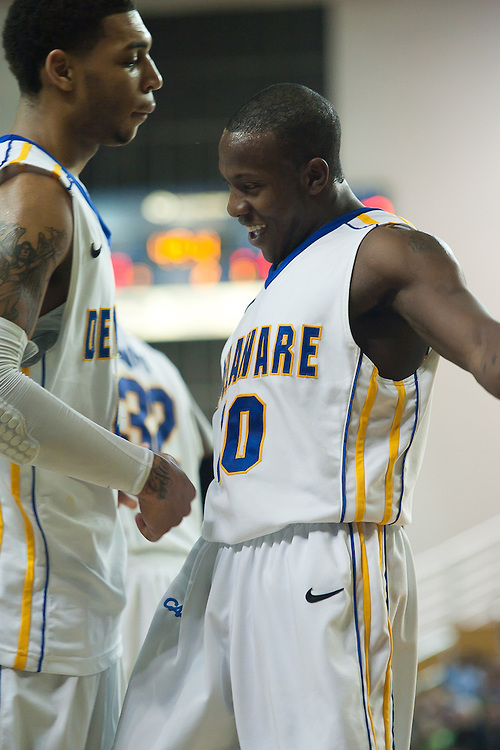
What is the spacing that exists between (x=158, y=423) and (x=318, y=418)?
137 cm

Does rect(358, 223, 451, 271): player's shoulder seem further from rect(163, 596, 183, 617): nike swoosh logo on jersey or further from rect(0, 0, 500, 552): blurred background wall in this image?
rect(0, 0, 500, 552): blurred background wall

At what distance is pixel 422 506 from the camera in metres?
5.06

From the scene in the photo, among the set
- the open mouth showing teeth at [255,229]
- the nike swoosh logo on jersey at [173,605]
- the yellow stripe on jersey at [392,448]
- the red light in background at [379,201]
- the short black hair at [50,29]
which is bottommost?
the red light in background at [379,201]

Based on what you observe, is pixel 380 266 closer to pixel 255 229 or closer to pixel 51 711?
pixel 255 229

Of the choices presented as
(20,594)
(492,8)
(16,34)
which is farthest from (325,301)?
(492,8)

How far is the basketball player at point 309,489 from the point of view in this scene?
1.23 metres

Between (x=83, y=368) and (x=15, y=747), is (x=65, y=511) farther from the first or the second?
(x=15, y=747)

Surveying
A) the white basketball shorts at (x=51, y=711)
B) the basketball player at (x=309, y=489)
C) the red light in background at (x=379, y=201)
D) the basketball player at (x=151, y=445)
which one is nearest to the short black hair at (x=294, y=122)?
the basketball player at (x=309, y=489)

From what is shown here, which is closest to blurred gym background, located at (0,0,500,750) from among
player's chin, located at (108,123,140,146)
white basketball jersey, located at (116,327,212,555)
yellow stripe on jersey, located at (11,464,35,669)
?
white basketball jersey, located at (116,327,212,555)

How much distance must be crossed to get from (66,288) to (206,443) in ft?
4.09

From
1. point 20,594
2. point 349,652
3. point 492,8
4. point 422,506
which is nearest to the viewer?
point 349,652

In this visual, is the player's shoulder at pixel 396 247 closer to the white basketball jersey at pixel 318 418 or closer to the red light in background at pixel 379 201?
the white basketball jersey at pixel 318 418

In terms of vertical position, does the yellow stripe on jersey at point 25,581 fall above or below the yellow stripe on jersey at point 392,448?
below

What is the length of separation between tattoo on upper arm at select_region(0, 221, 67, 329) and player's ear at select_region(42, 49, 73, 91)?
36 cm
